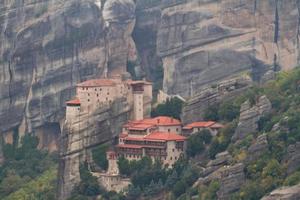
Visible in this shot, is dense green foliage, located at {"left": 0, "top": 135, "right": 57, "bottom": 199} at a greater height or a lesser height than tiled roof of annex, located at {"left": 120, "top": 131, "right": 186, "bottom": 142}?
lesser

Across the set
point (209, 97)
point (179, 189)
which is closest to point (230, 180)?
point (179, 189)

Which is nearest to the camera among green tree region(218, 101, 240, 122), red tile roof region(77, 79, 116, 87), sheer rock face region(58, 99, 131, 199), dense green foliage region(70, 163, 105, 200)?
dense green foliage region(70, 163, 105, 200)

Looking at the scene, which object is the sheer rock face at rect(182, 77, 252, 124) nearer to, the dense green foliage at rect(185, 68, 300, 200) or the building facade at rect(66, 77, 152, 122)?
the dense green foliage at rect(185, 68, 300, 200)

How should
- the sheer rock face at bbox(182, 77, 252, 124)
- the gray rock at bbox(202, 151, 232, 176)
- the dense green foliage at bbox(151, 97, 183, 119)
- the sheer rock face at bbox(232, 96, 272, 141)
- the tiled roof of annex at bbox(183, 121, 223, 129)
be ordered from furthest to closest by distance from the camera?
the dense green foliage at bbox(151, 97, 183, 119)
the sheer rock face at bbox(182, 77, 252, 124)
the tiled roof of annex at bbox(183, 121, 223, 129)
the sheer rock face at bbox(232, 96, 272, 141)
the gray rock at bbox(202, 151, 232, 176)

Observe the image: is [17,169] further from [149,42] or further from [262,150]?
[262,150]

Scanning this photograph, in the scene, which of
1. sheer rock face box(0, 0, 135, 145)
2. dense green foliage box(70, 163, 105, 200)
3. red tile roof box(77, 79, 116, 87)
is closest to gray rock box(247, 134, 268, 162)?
dense green foliage box(70, 163, 105, 200)

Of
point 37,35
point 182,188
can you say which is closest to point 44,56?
point 37,35

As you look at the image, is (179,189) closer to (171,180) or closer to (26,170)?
(171,180)
